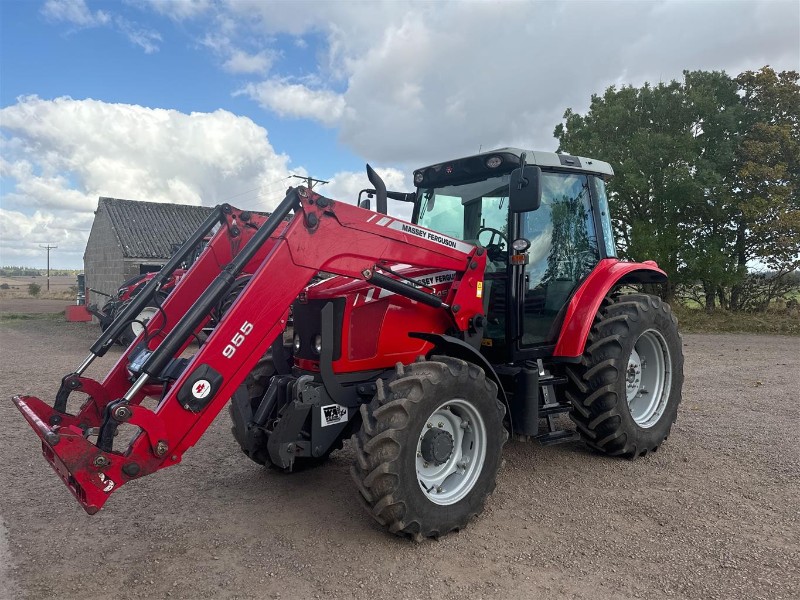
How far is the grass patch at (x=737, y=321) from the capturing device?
15.8m

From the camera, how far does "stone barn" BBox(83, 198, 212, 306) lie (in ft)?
67.1

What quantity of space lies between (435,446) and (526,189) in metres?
1.85

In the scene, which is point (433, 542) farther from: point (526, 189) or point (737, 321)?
point (737, 321)

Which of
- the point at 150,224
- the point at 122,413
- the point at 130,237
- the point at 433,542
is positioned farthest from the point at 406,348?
the point at 150,224

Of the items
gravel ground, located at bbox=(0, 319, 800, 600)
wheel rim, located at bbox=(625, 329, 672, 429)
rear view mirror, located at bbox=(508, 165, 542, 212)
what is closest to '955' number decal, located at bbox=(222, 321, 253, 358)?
gravel ground, located at bbox=(0, 319, 800, 600)

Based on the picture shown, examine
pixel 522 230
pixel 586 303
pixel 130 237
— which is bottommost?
pixel 586 303

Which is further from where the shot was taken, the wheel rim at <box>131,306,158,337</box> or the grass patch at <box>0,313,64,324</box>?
the grass patch at <box>0,313,64,324</box>

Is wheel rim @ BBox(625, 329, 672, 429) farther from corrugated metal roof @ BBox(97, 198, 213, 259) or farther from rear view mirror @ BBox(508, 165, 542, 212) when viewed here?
corrugated metal roof @ BBox(97, 198, 213, 259)

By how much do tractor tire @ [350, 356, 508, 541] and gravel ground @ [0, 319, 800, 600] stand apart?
0.23 metres

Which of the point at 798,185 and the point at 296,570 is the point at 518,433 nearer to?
the point at 296,570

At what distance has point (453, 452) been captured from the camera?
3949 millimetres

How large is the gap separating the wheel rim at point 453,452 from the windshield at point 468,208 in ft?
5.22

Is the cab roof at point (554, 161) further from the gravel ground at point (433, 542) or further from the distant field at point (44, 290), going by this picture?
the distant field at point (44, 290)

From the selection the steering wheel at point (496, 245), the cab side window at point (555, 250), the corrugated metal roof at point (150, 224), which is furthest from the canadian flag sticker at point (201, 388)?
the corrugated metal roof at point (150, 224)
